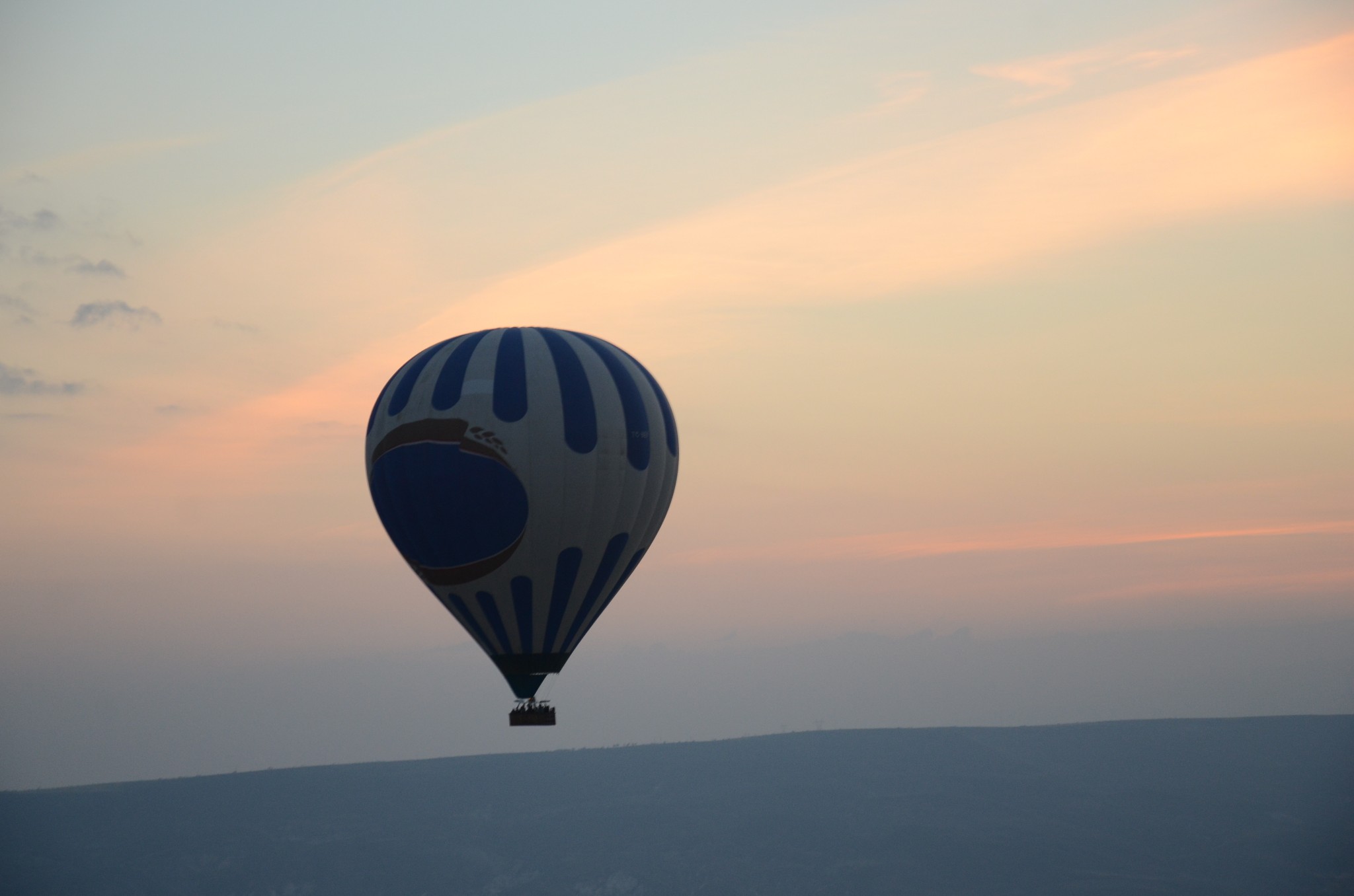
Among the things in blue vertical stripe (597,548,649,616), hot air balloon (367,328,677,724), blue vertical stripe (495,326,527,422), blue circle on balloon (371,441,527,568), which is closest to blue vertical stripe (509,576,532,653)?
hot air balloon (367,328,677,724)

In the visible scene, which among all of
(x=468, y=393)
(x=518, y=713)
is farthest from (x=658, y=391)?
(x=518, y=713)

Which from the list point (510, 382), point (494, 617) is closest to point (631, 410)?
point (510, 382)

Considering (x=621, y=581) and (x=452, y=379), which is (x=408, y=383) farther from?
(x=621, y=581)

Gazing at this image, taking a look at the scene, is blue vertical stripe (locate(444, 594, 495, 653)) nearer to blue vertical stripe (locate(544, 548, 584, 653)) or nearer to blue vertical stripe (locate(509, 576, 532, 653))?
blue vertical stripe (locate(509, 576, 532, 653))

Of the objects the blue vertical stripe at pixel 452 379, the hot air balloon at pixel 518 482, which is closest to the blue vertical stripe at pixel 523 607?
the hot air balloon at pixel 518 482

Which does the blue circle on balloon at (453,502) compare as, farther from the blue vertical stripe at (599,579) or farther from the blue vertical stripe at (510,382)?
the blue vertical stripe at (599,579)
